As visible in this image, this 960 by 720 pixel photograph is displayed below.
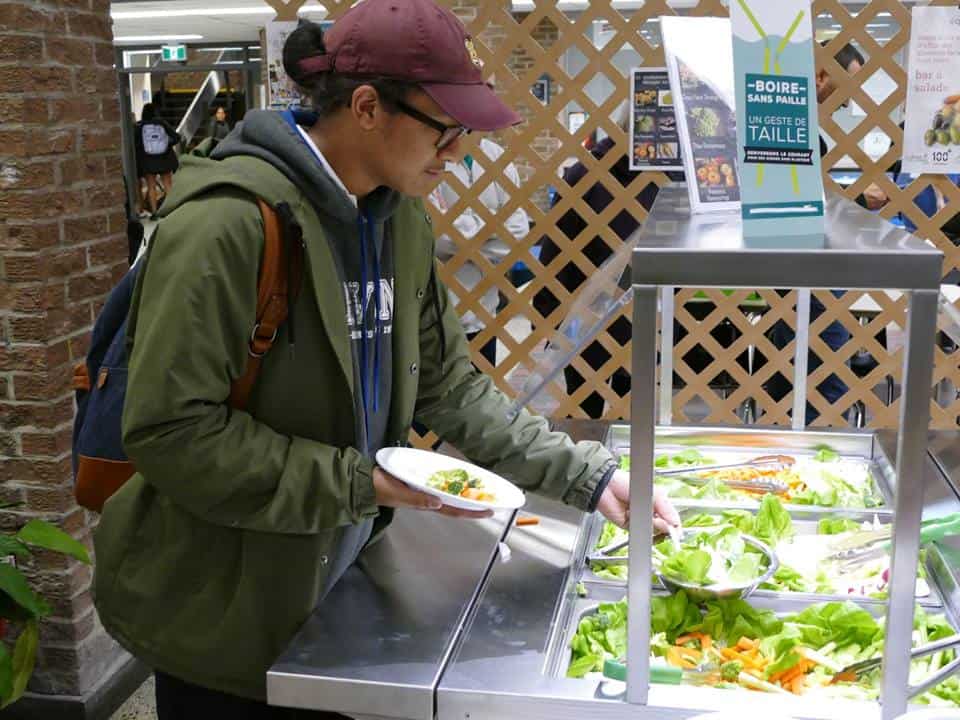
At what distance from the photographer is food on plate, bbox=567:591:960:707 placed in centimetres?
137

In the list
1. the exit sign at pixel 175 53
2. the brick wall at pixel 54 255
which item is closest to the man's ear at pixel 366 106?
the brick wall at pixel 54 255

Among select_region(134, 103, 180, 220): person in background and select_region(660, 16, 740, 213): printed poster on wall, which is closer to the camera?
select_region(660, 16, 740, 213): printed poster on wall

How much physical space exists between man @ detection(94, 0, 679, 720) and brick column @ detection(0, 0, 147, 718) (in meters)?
1.15

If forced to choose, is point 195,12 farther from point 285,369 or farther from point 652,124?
point 285,369

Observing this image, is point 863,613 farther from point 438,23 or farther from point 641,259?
point 438,23

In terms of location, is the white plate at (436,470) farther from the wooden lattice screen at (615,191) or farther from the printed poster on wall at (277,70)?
the printed poster on wall at (277,70)

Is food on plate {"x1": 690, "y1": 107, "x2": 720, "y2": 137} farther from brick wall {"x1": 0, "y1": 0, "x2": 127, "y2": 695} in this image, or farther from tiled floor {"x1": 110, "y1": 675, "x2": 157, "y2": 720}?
tiled floor {"x1": 110, "y1": 675, "x2": 157, "y2": 720}

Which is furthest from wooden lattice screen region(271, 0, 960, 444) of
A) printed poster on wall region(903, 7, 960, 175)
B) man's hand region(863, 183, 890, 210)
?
man's hand region(863, 183, 890, 210)

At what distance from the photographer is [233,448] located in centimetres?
136

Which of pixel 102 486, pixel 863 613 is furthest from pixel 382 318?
pixel 863 613

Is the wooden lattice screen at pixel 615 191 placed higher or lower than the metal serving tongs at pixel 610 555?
higher

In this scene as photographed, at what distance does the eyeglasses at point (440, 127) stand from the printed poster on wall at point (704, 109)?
0.42 m

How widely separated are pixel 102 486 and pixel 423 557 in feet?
1.69

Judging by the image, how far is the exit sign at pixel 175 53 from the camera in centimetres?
1505
